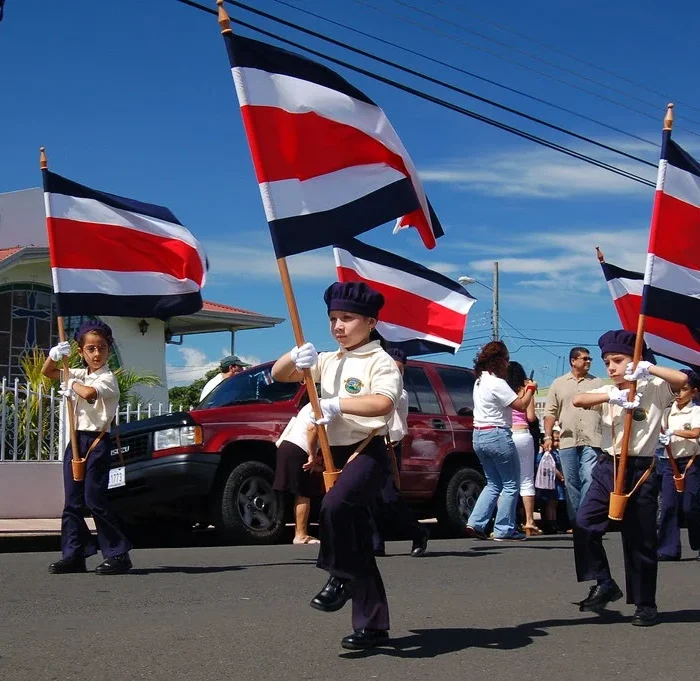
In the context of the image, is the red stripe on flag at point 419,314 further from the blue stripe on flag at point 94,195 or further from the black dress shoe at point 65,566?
the black dress shoe at point 65,566

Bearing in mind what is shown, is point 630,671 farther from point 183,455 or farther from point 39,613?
point 183,455

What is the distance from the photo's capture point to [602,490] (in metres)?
6.36

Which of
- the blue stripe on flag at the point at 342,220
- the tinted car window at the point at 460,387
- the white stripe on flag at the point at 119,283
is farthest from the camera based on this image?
the tinted car window at the point at 460,387

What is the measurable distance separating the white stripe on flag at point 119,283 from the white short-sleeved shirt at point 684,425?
4.20 m

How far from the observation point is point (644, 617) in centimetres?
611

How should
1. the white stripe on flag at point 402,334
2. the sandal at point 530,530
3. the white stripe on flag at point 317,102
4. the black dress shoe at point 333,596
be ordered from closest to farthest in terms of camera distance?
1. the black dress shoe at point 333,596
2. the white stripe on flag at point 317,102
3. the white stripe on flag at point 402,334
4. the sandal at point 530,530

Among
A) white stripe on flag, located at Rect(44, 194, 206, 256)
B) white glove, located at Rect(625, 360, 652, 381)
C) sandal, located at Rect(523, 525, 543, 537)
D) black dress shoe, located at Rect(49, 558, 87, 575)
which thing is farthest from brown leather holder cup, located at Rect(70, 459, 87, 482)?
sandal, located at Rect(523, 525, 543, 537)

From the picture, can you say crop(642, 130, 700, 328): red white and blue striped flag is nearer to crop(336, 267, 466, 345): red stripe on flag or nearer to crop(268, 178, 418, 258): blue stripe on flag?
crop(268, 178, 418, 258): blue stripe on flag

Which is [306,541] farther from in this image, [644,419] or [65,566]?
[644,419]

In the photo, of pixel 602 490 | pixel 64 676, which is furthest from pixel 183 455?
pixel 64 676

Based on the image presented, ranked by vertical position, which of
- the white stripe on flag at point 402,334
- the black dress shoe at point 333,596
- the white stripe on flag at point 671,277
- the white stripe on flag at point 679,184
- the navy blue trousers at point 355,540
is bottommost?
the black dress shoe at point 333,596

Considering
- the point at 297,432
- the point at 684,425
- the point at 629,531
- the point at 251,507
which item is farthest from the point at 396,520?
the point at 629,531

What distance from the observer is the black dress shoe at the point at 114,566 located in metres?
7.85

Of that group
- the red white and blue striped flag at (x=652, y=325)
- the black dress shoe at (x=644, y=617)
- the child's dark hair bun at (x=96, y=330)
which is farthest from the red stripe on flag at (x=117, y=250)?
the black dress shoe at (x=644, y=617)
